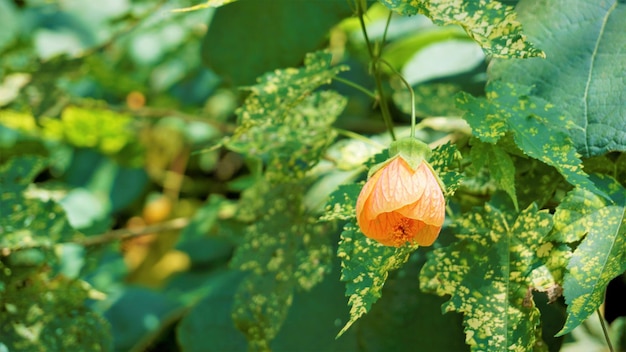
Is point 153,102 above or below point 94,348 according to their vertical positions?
below

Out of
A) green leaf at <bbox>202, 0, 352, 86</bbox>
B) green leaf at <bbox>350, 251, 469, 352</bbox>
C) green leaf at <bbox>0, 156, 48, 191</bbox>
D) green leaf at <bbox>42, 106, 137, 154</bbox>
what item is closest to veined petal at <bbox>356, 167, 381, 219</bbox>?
green leaf at <bbox>350, 251, 469, 352</bbox>

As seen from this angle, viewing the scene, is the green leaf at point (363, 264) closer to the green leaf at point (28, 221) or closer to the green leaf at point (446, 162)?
the green leaf at point (446, 162)

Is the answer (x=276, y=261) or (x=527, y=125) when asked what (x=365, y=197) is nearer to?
(x=527, y=125)

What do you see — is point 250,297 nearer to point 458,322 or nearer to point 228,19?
point 458,322

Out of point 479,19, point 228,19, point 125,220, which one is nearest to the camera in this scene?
point 479,19

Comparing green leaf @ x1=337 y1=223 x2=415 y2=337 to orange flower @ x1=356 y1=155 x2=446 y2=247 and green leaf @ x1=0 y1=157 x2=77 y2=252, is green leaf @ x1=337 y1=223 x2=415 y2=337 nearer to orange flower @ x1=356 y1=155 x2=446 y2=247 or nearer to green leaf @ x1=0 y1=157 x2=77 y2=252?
orange flower @ x1=356 y1=155 x2=446 y2=247

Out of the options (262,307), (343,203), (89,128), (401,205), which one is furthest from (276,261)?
(89,128)

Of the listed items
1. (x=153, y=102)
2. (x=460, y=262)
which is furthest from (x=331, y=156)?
(x=153, y=102)
